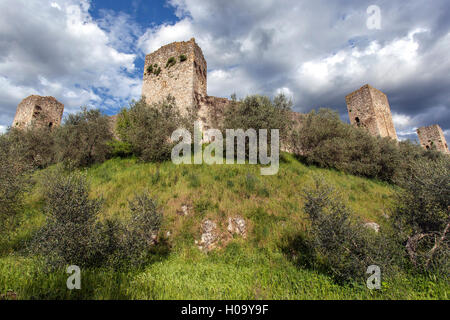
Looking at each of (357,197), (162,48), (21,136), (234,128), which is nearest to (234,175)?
(234,128)

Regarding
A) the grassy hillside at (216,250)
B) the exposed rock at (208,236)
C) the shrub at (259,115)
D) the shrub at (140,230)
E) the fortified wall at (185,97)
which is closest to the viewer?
the grassy hillside at (216,250)

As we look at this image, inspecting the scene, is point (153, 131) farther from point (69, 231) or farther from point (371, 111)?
point (371, 111)

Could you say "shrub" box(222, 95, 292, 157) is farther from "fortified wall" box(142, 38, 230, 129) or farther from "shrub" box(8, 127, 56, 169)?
"shrub" box(8, 127, 56, 169)

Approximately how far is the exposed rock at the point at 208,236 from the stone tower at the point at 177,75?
11.0 meters

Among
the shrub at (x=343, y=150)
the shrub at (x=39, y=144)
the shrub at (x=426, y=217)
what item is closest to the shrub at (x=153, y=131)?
the shrub at (x=39, y=144)

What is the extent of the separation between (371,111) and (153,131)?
2417 cm

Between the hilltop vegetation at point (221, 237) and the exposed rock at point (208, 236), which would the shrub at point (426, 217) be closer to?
the hilltop vegetation at point (221, 237)

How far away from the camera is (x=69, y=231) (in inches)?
146

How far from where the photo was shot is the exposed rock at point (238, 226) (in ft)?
20.0

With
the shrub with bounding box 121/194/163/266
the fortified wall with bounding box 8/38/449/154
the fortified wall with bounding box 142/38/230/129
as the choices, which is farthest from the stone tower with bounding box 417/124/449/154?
the shrub with bounding box 121/194/163/266

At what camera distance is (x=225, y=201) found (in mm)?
7051

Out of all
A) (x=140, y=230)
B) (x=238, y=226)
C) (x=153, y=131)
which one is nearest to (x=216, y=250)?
(x=238, y=226)

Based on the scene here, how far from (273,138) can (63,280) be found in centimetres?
1150
